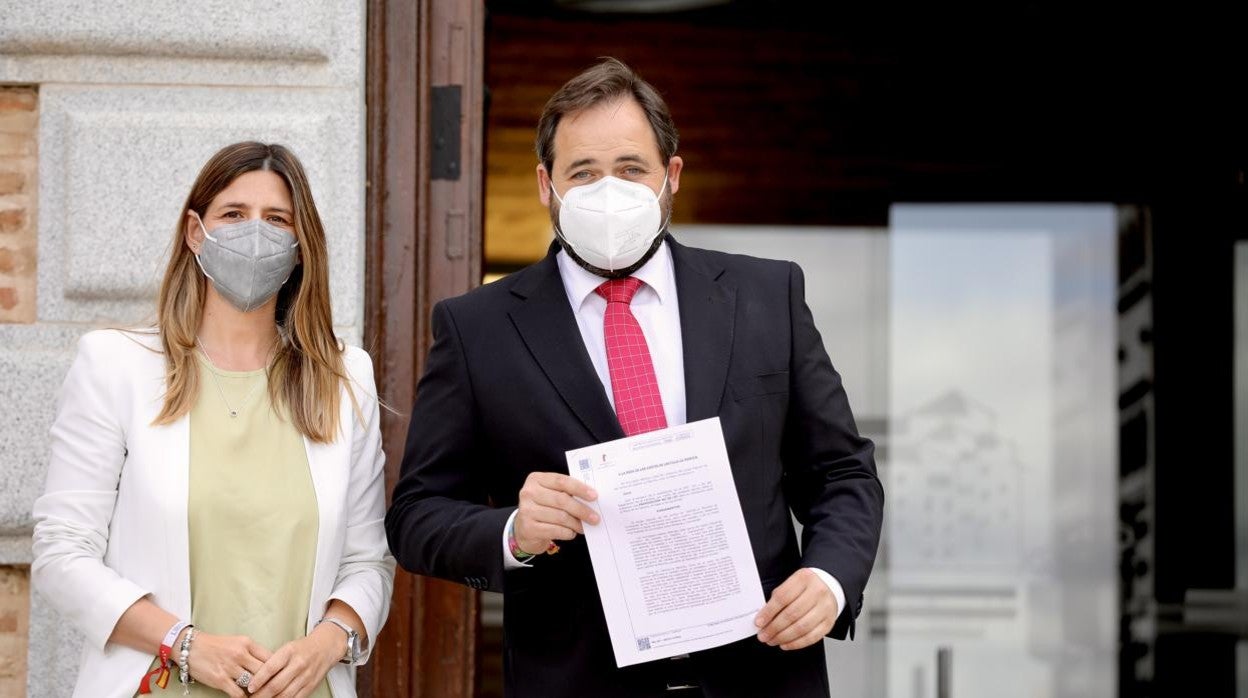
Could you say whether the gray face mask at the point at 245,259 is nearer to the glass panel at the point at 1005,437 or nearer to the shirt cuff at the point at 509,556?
the shirt cuff at the point at 509,556

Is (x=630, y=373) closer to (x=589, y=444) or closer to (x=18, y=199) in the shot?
(x=589, y=444)

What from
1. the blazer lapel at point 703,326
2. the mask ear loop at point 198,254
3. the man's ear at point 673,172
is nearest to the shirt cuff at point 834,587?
the blazer lapel at point 703,326

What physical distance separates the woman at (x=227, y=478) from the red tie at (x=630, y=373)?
600mm

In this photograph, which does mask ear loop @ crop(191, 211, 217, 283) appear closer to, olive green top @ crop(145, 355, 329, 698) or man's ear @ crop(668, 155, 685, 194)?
olive green top @ crop(145, 355, 329, 698)

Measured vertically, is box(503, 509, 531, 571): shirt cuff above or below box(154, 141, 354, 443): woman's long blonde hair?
below

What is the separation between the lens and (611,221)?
2.51 meters

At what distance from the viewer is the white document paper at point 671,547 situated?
2303 mm

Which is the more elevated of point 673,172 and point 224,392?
point 673,172

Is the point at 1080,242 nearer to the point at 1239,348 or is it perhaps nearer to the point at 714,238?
the point at 1239,348

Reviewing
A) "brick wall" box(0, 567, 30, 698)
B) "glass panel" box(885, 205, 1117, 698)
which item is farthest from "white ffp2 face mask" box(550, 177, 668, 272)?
"glass panel" box(885, 205, 1117, 698)

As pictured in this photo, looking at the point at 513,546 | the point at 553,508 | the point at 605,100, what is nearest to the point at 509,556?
the point at 513,546

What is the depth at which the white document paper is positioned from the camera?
230 centimetres

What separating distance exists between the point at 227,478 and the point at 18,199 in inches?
60.0

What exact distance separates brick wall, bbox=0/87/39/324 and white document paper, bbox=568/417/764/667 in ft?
6.87
